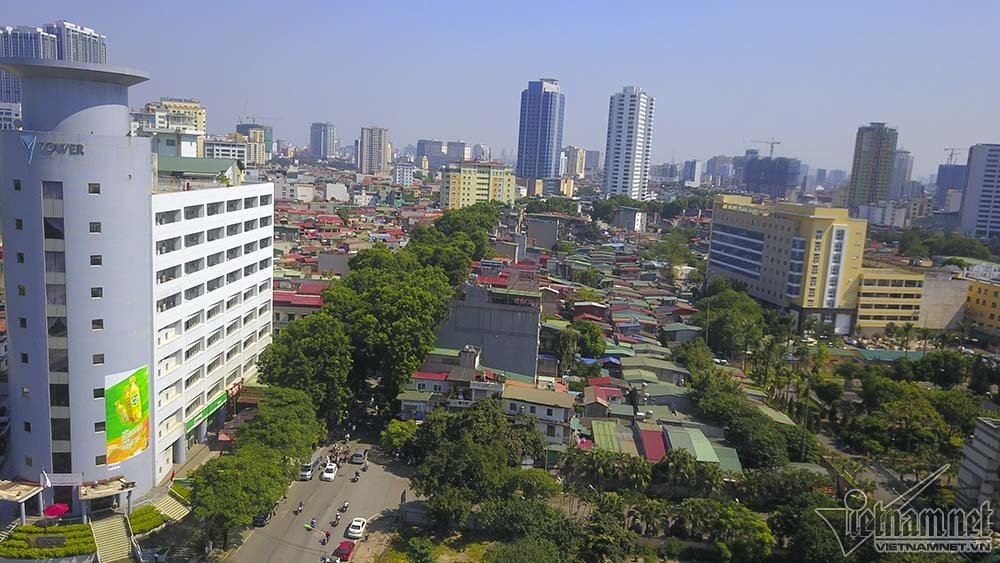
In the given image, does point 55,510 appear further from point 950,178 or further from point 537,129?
point 950,178

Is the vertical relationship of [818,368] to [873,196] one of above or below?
below

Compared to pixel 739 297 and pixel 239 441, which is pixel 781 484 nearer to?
pixel 239 441

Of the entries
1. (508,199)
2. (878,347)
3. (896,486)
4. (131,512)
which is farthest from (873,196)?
(131,512)

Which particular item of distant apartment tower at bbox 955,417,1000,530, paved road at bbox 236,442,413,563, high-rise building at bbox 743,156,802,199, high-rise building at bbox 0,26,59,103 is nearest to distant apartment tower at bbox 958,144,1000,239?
high-rise building at bbox 743,156,802,199

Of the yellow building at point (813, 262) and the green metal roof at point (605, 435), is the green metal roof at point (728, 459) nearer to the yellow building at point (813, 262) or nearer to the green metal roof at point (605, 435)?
the green metal roof at point (605, 435)

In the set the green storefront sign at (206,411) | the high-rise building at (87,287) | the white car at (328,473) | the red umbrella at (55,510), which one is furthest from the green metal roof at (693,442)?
the red umbrella at (55,510)

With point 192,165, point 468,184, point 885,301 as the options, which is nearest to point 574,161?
point 468,184

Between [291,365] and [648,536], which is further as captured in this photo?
[291,365]
